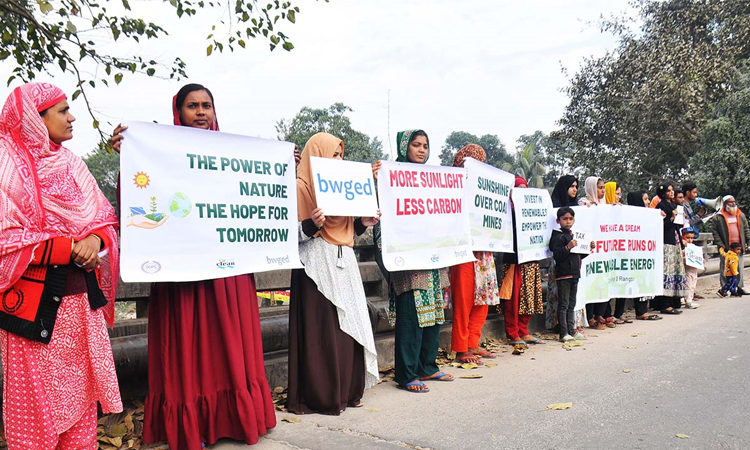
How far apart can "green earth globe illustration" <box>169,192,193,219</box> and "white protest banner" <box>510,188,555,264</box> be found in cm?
391

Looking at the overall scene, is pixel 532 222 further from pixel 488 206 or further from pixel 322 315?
pixel 322 315

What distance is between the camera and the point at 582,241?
734cm

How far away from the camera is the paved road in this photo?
3.60 metres

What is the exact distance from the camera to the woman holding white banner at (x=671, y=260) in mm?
9023

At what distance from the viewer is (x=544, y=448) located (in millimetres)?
3443

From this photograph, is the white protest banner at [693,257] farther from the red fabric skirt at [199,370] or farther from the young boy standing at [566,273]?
the red fabric skirt at [199,370]

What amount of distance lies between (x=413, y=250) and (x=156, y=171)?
87.9 inches

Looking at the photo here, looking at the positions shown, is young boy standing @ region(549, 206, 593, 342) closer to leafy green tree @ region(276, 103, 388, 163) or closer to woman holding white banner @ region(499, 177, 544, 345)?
woman holding white banner @ region(499, 177, 544, 345)

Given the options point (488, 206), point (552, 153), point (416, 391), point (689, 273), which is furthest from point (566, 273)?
point (552, 153)

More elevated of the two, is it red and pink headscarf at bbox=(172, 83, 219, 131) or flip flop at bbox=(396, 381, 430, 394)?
red and pink headscarf at bbox=(172, 83, 219, 131)

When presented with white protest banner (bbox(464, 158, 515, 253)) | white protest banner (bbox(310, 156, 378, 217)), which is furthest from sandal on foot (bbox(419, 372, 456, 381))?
white protest banner (bbox(310, 156, 378, 217))

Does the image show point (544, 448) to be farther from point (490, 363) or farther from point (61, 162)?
point (61, 162)

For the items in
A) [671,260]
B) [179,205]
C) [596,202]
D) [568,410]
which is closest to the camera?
[179,205]

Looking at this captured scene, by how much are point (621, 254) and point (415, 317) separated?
4225mm
